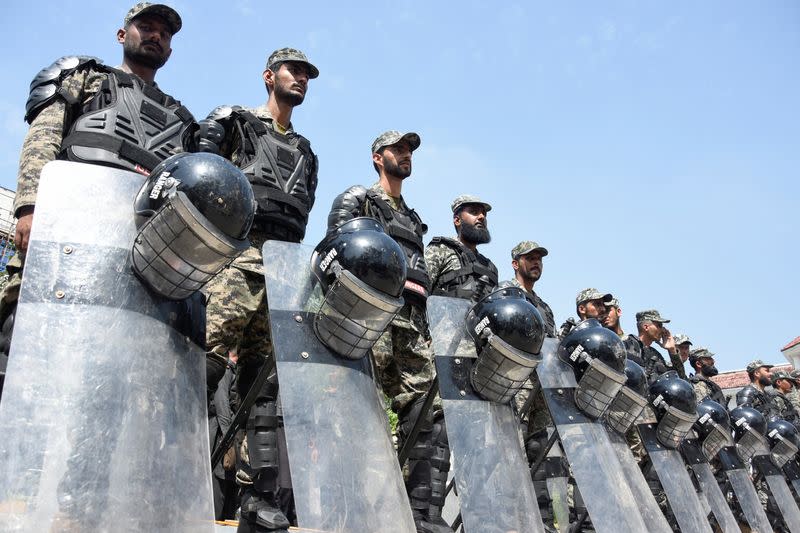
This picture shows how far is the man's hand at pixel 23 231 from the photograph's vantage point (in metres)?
2.54

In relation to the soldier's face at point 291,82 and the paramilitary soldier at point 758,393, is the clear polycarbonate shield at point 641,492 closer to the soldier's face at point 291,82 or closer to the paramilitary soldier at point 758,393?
the soldier's face at point 291,82

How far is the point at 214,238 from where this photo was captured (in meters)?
2.18

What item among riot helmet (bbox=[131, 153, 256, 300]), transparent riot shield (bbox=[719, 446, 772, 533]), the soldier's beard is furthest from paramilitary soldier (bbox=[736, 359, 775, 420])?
riot helmet (bbox=[131, 153, 256, 300])

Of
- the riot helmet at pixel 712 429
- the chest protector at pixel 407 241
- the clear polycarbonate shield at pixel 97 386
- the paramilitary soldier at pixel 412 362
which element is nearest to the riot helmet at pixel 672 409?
the riot helmet at pixel 712 429

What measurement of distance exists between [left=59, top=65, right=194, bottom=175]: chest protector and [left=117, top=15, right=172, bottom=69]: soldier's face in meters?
0.25

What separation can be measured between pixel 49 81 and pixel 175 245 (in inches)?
60.2

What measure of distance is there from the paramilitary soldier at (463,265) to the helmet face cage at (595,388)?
3.98ft

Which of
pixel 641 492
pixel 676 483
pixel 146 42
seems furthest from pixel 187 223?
pixel 676 483

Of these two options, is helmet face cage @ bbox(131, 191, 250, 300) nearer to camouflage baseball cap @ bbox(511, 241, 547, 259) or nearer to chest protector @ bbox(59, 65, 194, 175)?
chest protector @ bbox(59, 65, 194, 175)

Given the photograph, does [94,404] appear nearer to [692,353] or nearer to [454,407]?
[454,407]

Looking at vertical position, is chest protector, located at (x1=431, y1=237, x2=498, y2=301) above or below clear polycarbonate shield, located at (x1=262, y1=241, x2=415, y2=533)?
below

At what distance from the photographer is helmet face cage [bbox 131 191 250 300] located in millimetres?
2145

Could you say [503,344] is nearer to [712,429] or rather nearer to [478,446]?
[478,446]

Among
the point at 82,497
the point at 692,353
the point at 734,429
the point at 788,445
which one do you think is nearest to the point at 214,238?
the point at 82,497
